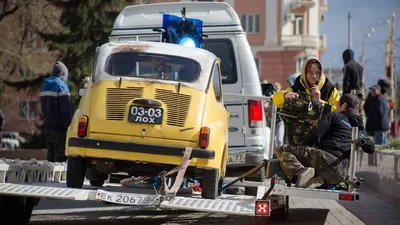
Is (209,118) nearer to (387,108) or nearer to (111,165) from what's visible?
(111,165)

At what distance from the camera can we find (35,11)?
4250 centimetres

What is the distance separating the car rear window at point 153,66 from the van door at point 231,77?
2.78 m

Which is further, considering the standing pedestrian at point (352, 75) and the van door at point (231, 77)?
the standing pedestrian at point (352, 75)

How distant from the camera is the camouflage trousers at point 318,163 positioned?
11.6 meters

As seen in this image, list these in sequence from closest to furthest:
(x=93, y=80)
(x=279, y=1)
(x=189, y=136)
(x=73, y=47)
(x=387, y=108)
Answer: (x=189, y=136), (x=93, y=80), (x=387, y=108), (x=73, y=47), (x=279, y=1)

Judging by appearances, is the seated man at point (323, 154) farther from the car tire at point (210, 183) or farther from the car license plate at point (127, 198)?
the car license plate at point (127, 198)

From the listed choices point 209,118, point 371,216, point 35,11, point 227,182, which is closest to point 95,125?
point 209,118

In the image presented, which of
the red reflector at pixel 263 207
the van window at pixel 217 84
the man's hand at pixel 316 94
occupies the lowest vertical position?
the red reflector at pixel 263 207

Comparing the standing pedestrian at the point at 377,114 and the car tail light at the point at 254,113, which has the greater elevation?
the car tail light at the point at 254,113

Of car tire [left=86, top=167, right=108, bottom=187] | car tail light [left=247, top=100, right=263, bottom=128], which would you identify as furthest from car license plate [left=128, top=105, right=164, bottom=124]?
car tail light [left=247, top=100, right=263, bottom=128]

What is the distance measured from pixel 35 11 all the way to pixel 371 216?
3098cm

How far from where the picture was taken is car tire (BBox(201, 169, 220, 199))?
1071cm

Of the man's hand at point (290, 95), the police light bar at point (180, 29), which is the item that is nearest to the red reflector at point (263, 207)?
the man's hand at point (290, 95)

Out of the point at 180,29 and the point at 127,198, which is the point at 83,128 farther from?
the point at 180,29
